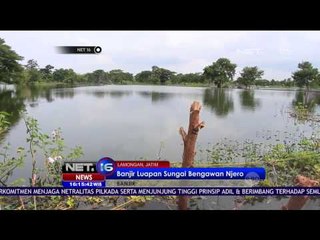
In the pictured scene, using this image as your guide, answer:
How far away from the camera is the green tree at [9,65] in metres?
2.88

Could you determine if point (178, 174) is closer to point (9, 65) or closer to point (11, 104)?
point (9, 65)

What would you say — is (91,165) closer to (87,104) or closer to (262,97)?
(87,104)

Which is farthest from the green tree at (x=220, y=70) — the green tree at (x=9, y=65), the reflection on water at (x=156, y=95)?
the green tree at (x=9, y=65)

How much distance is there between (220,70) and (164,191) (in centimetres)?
141

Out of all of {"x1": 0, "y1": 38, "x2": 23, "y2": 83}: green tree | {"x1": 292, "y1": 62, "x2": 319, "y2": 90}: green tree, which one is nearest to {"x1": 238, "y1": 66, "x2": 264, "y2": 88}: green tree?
{"x1": 292, "y1": 62, "x2": 319, "y2": 90}: green tree

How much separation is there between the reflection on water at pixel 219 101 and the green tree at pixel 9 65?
6.59 ft

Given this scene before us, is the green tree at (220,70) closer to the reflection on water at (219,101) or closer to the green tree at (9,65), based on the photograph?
the reflection on water at (219,101)

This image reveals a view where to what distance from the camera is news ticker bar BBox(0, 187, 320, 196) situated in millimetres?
2609

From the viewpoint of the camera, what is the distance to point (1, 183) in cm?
322

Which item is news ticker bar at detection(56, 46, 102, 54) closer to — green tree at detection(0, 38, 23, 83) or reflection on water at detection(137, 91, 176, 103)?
green tree at detection(0, 38, 23, 83)

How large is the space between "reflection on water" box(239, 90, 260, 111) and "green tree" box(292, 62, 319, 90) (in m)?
0.62

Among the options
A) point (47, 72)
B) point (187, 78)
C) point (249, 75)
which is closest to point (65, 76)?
point (47, 72)

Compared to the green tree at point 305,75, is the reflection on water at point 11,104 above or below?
below

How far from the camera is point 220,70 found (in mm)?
3207
